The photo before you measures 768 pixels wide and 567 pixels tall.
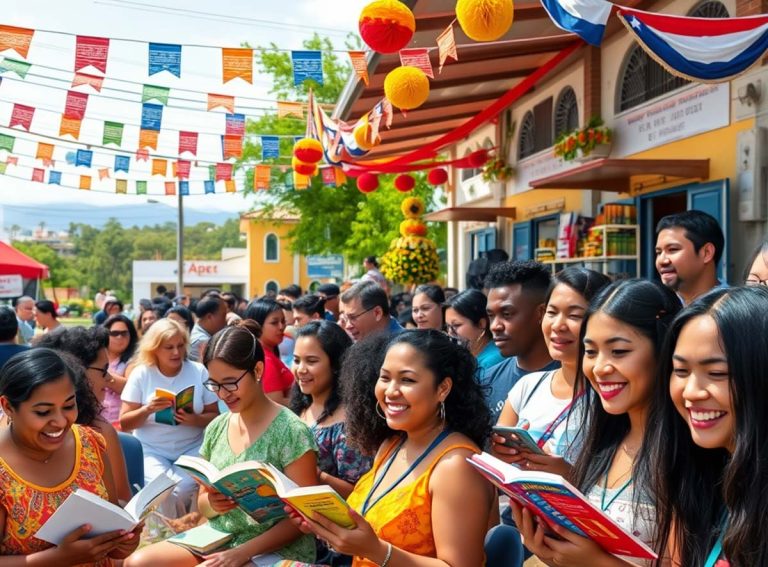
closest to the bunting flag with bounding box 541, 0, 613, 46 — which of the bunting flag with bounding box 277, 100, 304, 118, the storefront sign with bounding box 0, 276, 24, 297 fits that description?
the bunting flag with bounding box 277, 100, 304, 118

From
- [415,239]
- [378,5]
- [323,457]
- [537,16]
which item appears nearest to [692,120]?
[537,16]

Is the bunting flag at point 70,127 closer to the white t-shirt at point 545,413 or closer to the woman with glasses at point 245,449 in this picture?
the woman with glasses at point 245,449

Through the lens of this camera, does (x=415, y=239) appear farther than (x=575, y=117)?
Yes

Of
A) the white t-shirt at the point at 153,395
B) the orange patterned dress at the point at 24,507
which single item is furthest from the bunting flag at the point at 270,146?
the orange patterned dress at the point at 24,507

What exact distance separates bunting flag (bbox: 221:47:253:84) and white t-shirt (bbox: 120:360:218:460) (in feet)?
11.6

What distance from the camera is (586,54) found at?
35.4 ft

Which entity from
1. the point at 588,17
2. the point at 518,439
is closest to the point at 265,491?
the point at 518,439

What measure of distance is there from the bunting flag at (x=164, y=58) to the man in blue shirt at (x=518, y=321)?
501 cm

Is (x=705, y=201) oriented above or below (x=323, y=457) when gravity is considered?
above

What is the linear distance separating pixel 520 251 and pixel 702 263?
924 centimetres

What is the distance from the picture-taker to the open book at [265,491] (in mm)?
2359

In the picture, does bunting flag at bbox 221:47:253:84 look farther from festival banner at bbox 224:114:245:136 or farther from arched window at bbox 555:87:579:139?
arched window at bbox 555:87:579:139

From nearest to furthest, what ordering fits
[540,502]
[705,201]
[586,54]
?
[540,502]
[705,201]
[586,54]

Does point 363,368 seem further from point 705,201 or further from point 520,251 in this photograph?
point 520,251
